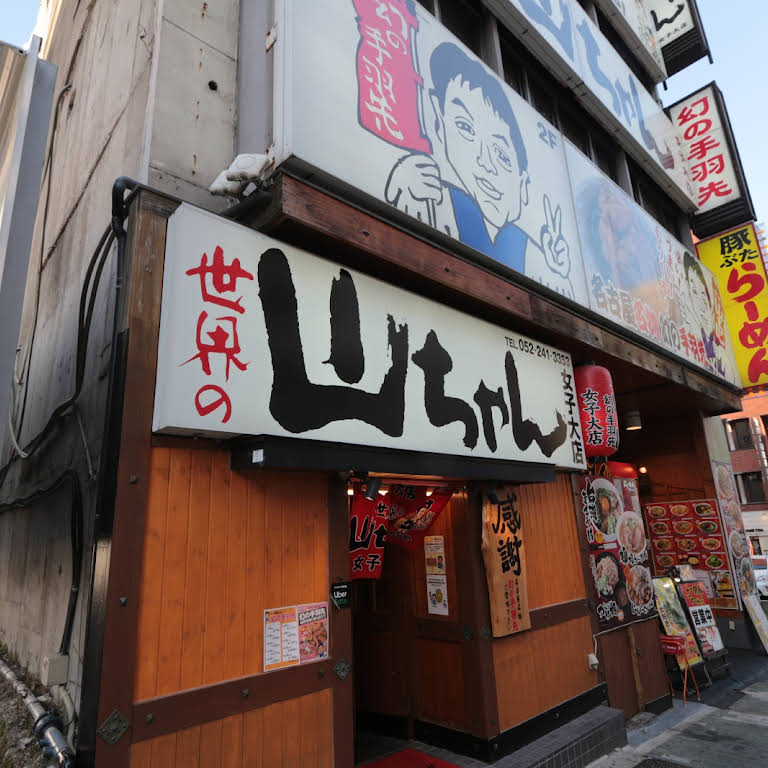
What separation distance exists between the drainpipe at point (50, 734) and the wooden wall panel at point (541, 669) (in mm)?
4457

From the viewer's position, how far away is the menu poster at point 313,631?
13.7ft

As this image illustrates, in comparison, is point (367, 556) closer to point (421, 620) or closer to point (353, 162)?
point (421, 620)

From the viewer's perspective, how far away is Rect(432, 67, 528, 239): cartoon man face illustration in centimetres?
637

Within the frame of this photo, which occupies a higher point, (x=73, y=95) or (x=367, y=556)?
(x=73, y=95)

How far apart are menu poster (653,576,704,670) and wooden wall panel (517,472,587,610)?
8.72 feet

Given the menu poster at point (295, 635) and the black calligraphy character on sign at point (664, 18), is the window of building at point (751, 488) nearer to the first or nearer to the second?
the black calligraphy character on sign at point (664, 18)

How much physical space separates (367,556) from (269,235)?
3.67m

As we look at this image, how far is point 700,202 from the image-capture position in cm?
1423

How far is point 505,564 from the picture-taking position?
6477 mm

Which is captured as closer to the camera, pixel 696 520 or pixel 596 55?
pixel 596 55

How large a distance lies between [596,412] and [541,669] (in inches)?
143

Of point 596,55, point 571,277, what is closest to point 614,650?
point 571,277

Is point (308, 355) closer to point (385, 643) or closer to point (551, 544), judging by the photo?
point (385, 643)

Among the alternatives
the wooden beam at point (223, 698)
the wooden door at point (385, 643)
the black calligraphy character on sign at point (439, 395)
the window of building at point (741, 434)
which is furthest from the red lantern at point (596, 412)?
the window of building at point (741, 434)
